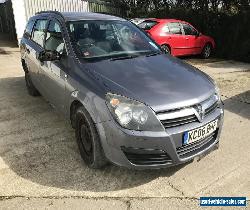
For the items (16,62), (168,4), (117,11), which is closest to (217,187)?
(16,62)

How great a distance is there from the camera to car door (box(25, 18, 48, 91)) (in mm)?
5254

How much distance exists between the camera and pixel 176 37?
35.4ft

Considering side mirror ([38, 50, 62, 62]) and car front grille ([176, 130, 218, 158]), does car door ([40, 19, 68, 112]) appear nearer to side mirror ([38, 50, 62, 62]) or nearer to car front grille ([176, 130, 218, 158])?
side mirror ([38, 50, 62, 62])

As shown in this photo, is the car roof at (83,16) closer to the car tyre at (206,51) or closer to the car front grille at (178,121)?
the car front grille at (178,121)

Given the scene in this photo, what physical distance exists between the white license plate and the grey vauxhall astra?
1 centimetres

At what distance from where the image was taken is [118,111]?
3.25 m

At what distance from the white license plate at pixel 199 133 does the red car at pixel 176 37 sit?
22.6 ft

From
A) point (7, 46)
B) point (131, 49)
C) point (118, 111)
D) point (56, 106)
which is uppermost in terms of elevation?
point (131, 49)

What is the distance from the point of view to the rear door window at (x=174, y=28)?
10.8m

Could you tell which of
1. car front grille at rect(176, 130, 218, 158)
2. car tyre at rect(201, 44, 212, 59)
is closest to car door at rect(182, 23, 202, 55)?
car tyre at rect(201, 44, 212, 59)

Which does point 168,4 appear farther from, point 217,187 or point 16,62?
point 217,187

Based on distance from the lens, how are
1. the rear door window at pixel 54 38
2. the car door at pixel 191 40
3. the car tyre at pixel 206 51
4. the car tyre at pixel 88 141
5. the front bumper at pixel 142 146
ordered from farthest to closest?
1. the car tyre at pixel 206 51
2. the car door at pixel 191 40
3. the rear door window at pixel 54 38
4. the car tyre at pixel 88 141
5. the front bumper at pixel 142 146

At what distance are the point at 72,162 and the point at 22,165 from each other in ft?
Result: 1.96

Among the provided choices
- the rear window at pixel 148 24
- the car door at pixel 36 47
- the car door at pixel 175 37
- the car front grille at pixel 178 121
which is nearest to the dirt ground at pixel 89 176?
the car front grille at pixel 178 121
